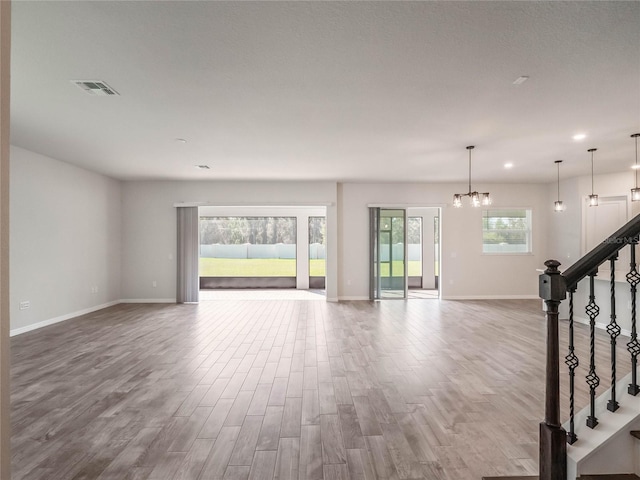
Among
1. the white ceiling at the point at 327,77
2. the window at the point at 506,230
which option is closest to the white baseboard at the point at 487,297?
the window at the point at 506,230

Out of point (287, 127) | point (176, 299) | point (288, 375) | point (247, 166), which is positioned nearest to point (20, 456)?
point (288, 375)

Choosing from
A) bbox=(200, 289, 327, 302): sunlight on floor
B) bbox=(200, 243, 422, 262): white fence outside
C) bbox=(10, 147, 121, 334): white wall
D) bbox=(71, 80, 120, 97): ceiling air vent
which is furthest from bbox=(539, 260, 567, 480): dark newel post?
bbox=(200, 243, 422, 262): white fence outside

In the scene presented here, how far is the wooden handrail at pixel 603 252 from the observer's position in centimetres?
180

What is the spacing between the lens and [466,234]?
877 cm

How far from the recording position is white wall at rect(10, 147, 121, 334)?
5496mm

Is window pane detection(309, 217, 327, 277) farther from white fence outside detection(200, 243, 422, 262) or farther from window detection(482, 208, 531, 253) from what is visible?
window detection(482, 208, 531, 253)

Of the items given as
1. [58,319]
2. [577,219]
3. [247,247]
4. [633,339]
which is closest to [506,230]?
[577,219]

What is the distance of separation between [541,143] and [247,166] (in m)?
4.84

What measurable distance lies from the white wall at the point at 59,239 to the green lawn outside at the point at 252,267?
3549 mm

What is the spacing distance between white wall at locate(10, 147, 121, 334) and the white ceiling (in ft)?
2.25

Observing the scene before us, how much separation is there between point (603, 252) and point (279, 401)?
2555 millimetres

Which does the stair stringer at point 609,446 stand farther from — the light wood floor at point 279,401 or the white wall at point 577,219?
the white wall at point 577,219

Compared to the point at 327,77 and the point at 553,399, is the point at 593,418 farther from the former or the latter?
the point at 327,77

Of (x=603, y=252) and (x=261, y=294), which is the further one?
(x=261, y=294)
